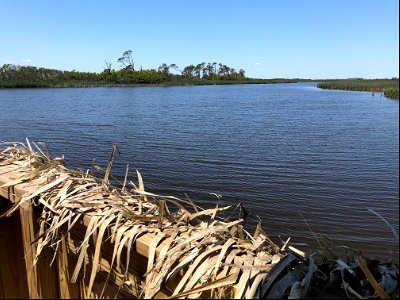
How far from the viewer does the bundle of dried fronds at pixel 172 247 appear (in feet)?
4.23

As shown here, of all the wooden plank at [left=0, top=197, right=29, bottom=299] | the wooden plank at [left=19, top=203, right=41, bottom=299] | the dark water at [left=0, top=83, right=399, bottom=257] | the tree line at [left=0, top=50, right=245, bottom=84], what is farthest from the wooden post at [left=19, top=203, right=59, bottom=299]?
the tree line at [left=0, top=50, right=245, bottom=84]

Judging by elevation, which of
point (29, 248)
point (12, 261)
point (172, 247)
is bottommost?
point (12, 261)

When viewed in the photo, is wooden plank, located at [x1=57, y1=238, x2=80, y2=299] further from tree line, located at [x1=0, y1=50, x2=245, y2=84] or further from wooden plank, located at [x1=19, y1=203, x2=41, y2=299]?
tree line, located at [x1=0, y1=50, x2=245, y2=84]

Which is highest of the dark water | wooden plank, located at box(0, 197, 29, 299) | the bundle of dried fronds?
the bundle of dried fronds

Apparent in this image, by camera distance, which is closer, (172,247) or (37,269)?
(172,247)

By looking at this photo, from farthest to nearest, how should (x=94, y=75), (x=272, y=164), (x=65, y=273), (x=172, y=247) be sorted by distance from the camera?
1. (x=94, y=75)
2. (x=272, y=164)
3. (x=65, y=273)
4. (x=172, y=247)

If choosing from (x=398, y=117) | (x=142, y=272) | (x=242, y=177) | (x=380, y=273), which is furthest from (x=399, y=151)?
(x=242, y=177)

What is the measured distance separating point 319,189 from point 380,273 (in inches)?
375

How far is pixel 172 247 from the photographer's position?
1.58m

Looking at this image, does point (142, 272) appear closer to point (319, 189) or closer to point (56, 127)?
point (319, 189)

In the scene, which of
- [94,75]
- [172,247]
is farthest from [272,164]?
[94,75]

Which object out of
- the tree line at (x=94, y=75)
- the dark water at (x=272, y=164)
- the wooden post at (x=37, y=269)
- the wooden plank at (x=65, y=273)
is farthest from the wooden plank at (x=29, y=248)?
the tree line at (x=94, y=75)

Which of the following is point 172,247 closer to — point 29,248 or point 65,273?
point 65,273

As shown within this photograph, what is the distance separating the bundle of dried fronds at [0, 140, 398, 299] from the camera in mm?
1289
